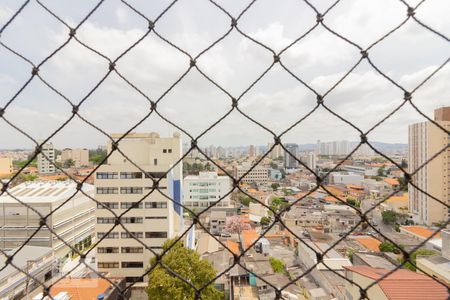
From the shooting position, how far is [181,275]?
4.84 metres

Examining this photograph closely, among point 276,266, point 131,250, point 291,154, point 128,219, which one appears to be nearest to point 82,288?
point 131,250

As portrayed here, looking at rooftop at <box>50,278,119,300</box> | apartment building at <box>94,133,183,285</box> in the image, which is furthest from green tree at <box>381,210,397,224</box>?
rooftop at <box>50,278,119,300</box>

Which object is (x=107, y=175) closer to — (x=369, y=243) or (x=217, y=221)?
(x=217, y=221)

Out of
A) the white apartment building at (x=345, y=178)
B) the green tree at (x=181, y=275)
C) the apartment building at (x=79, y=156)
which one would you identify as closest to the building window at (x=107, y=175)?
the green tree at (x=181, y=275)

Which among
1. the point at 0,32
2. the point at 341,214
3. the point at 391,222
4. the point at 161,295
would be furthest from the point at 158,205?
the point at 391,222

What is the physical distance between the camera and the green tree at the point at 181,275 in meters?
4.81

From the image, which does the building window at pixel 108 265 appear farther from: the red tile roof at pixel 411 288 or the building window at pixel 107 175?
the red tile roof at pixel 411 288

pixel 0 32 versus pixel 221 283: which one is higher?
pixel 0 32

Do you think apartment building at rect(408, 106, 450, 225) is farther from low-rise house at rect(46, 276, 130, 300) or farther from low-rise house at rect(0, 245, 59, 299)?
low-rise house at rect(0, 245, 59, 299)

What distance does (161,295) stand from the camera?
486cm

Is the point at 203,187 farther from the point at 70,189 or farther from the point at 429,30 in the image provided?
the point at 429,30

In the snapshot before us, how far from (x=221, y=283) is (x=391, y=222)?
453 inches

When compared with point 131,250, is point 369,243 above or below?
below

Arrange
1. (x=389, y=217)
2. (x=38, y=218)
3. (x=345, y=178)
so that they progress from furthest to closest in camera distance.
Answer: (x=345, y=178) < (x=389, y=217) < (x=38, y=218)
